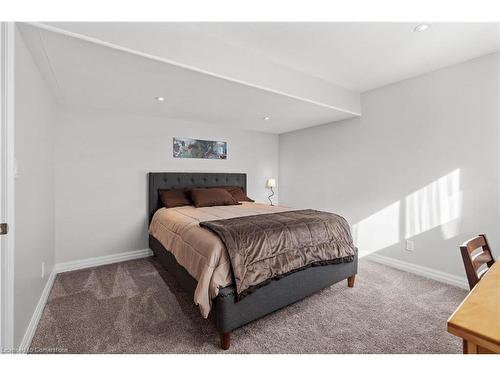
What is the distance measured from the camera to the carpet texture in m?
1.63

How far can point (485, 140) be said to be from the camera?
7.63 ft

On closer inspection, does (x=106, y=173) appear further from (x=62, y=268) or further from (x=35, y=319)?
(x=35, y=319)

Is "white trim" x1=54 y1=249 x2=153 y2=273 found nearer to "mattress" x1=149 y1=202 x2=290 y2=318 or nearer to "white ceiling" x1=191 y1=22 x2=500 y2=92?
"mattress" x1=149 y1=202 x2=290 y2=318

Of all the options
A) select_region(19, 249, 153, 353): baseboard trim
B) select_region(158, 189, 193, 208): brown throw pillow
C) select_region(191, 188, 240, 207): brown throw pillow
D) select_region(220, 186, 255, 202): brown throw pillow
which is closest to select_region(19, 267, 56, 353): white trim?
select_region(19, 249, 153, 353): baseboard trim

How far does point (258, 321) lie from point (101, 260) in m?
2.41

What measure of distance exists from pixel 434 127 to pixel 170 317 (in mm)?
3358

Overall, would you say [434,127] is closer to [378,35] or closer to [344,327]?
[378,35]

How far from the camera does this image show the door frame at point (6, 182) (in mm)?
1189

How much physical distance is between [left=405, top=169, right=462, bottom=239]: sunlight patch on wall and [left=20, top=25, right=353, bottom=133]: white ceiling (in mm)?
1425

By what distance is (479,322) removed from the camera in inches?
28.2

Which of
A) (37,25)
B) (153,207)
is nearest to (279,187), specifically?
(153,207)

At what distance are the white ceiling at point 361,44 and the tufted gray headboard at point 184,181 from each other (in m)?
2.18

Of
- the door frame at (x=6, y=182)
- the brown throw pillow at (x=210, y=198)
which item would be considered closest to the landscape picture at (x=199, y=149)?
the brown throw pillow at (x=210, y=198)

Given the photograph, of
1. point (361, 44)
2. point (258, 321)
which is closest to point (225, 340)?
point (258, 321)
